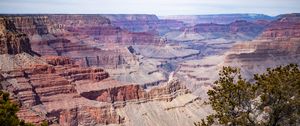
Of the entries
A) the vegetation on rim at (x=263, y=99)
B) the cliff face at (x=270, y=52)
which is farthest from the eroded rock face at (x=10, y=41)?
the cliff face at (x=270, y=52)

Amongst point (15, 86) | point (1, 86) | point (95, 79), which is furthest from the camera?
point (95, 79)

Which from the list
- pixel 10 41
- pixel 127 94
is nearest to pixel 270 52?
pixel 127 94

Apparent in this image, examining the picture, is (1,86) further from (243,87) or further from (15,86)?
(243,87)

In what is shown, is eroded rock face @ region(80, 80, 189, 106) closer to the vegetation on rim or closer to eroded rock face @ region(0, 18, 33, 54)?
eroded rock face @ region(0, 18, 33, 54)

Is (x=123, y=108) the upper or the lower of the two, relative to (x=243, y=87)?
lower

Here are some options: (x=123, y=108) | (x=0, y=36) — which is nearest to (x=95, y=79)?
(x=123, y=108)

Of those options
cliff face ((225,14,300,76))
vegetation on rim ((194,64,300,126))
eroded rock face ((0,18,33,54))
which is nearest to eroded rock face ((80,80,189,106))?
eroded rock face ((0,18,33,54))

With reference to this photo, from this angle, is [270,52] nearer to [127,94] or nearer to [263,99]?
[127,94]

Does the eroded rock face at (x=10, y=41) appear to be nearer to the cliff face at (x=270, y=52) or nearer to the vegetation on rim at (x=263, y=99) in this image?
the vegetation on rim at (x=263, y=99)
